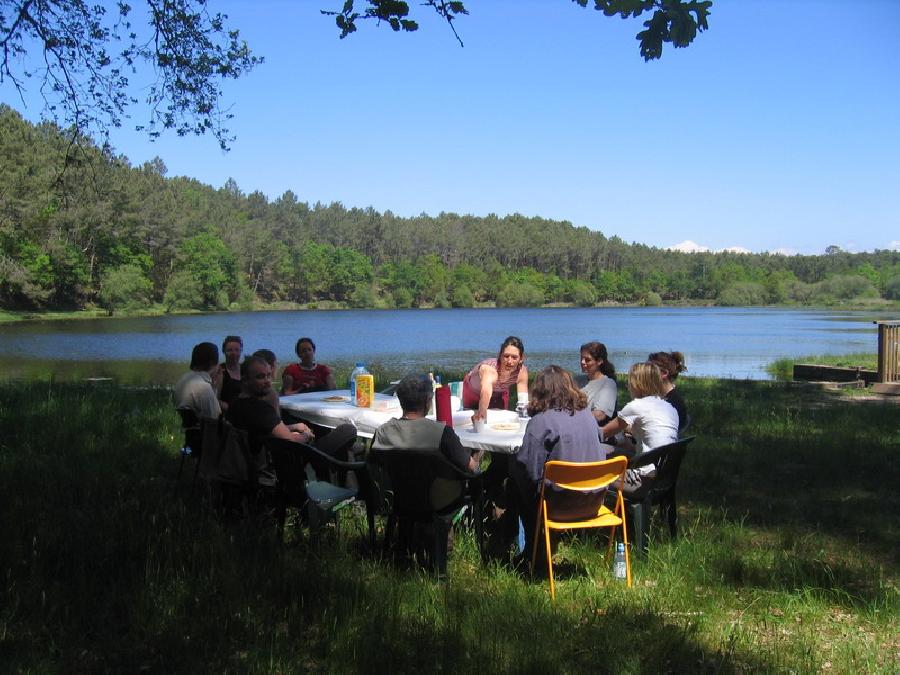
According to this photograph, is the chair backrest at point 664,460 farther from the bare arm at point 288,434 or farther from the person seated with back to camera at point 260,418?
the bare arm at point 288,434

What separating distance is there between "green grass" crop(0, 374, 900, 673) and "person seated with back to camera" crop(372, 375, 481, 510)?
1.55ft

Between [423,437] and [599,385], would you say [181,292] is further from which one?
[423,437]

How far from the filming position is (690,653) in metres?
3.25

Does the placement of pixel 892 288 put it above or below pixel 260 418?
above

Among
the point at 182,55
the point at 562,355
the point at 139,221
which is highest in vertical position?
the point at 139,221

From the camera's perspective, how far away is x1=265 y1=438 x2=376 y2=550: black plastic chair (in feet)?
14.7

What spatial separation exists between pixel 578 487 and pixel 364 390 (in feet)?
7.41

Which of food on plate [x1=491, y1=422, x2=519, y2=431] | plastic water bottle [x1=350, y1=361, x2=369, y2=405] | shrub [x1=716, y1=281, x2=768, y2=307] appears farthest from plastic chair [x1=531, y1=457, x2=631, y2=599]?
shrub [x1=716, y1=281, x2=768, y2=307]

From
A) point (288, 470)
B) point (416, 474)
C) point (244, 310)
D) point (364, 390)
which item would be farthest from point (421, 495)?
point (244, 310)

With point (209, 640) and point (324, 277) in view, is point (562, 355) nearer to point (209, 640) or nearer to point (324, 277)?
point (209, 640)

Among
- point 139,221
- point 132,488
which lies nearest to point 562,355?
point 132,488

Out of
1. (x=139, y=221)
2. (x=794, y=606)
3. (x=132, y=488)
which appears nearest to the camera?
(x=794, y=606)

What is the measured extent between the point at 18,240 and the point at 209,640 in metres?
58.7

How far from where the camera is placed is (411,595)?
3.76 metres
